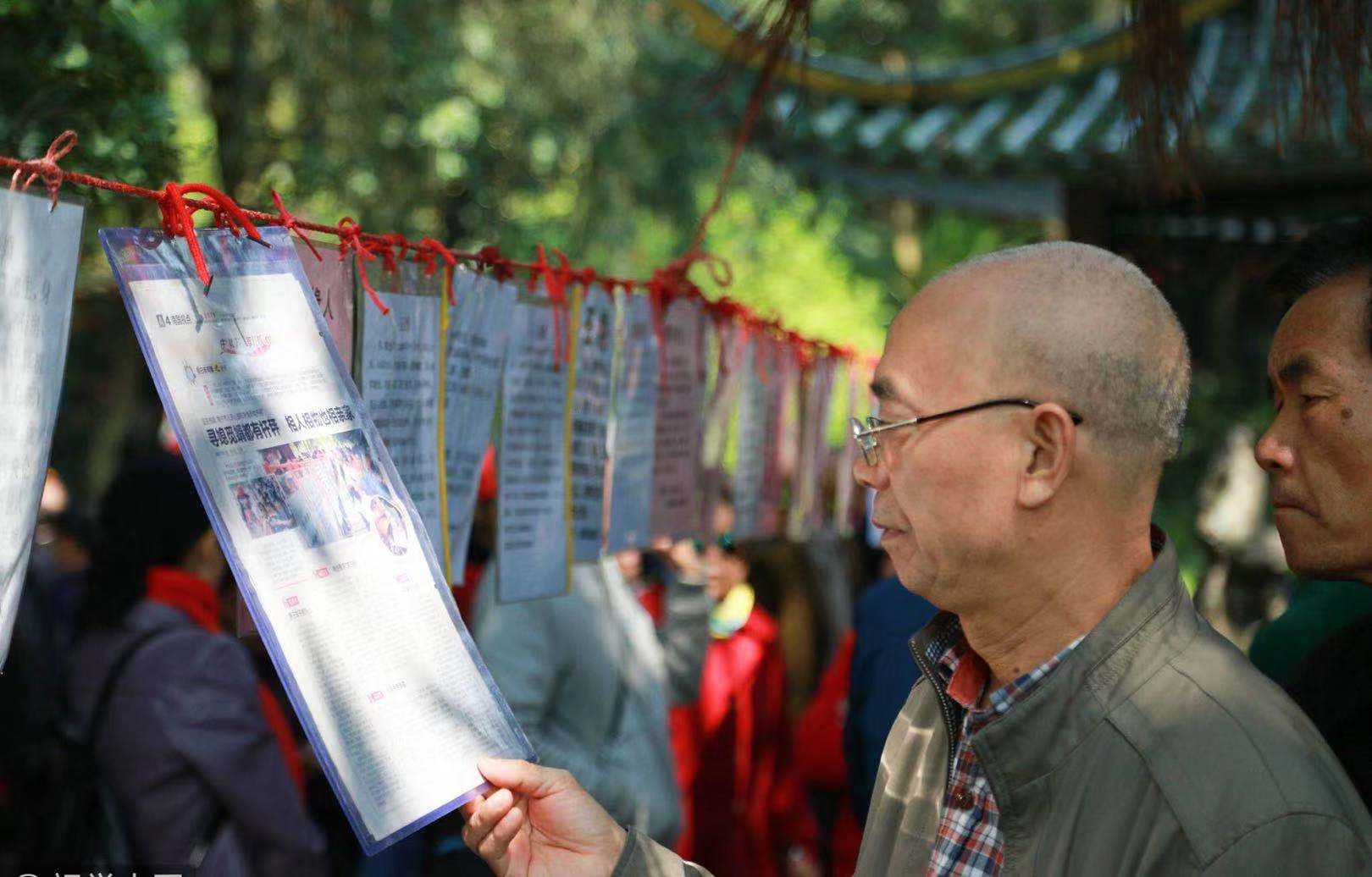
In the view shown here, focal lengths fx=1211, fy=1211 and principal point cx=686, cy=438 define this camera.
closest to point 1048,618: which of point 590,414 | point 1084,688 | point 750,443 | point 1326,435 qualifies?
point 1084,688

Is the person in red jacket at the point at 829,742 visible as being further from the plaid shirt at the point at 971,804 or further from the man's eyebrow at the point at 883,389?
the man's eyebrow at the point at 883,389

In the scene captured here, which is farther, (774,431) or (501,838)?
(774,431)

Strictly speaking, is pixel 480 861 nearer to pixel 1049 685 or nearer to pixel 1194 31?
pixel 1049 685

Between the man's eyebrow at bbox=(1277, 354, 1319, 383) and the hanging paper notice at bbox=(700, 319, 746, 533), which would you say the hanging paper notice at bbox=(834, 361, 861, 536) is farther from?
the man's eyebrow at bbox=(1277, 354, 1319, 383)

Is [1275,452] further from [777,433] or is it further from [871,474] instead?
[777,433]

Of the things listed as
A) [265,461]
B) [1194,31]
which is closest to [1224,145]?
A: [1194,31]

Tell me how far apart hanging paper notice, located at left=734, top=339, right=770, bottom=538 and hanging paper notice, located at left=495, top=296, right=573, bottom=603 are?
1195 millimetres

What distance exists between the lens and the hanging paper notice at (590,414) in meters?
2.34

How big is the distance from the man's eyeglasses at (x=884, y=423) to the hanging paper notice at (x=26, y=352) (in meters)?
0.87

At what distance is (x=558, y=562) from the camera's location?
2244 mm

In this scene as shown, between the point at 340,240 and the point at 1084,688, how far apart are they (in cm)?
112

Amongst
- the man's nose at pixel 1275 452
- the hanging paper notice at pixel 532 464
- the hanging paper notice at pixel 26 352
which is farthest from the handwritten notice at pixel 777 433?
the hanging paper notice at pixel 26 352

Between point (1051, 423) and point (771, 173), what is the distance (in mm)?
8892

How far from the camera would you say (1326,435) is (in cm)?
164
